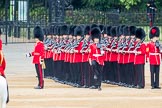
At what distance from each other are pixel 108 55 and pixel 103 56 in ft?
4.19

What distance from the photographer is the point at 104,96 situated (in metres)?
20.5

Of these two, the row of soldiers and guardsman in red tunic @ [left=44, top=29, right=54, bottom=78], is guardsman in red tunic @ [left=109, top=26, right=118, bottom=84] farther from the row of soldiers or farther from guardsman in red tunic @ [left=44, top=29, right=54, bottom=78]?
guardsman in red tunic @ [left=44, top=29, right=54, bottom=78]

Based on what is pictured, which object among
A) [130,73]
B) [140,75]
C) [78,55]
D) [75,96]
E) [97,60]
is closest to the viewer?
[75,96]

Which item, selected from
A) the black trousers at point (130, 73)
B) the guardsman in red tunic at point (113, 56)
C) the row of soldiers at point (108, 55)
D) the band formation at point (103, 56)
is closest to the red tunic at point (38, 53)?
the band formation at point (103, 56)

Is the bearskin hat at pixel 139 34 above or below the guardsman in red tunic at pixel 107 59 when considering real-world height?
above

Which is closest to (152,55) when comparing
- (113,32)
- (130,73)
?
(130,73)

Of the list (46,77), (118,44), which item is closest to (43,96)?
(118,44)

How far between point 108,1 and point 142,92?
4003 centimetres

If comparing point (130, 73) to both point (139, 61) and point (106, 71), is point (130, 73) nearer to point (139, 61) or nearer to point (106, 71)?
point (139, 61)

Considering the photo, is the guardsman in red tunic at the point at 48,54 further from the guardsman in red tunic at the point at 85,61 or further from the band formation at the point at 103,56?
the guardsman in red tunic at the point at 85,61

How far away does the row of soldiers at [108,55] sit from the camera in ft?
74.7

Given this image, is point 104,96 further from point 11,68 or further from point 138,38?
point 11,68

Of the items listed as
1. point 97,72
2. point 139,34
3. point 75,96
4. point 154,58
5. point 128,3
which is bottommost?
point 75,96

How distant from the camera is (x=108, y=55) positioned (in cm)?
2388
